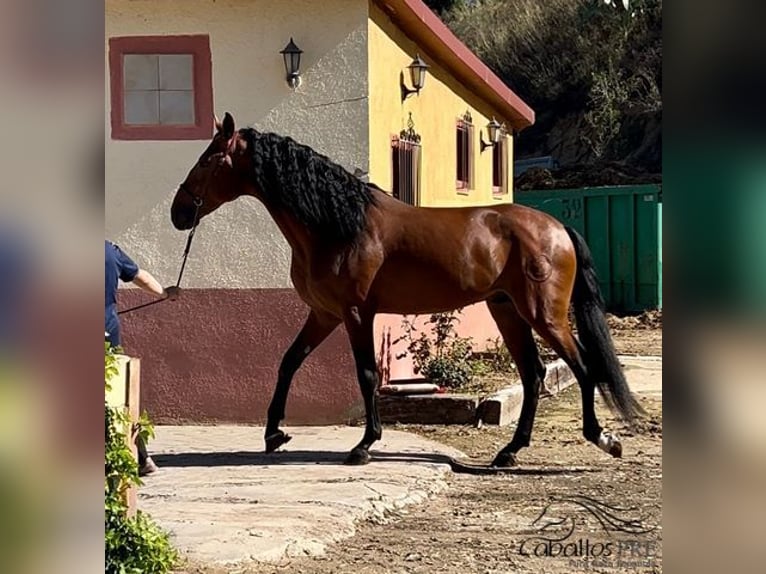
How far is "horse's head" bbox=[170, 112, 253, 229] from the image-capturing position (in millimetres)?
7105

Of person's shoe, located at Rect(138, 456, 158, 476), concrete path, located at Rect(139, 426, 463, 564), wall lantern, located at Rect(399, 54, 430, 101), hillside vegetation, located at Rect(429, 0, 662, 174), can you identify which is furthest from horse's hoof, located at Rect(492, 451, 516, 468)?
hillside vegetation, located at Rect(429, 0, 662, 174)

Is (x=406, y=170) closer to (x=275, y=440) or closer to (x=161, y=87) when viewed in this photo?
(x=161, y=87)

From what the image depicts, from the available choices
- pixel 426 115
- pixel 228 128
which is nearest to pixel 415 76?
pixel 426 115

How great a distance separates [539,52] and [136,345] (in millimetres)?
21035

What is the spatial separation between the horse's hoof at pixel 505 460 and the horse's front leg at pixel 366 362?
747 millimetres

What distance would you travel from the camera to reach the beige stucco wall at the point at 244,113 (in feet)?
28.2

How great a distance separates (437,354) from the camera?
988cm

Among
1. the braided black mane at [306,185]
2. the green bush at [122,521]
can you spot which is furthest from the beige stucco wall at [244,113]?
the green bush at [122,521]

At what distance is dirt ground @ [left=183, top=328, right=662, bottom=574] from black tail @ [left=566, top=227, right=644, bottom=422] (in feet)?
1.44

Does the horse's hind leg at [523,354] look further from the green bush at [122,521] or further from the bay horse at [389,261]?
the green bush at [122,521]
